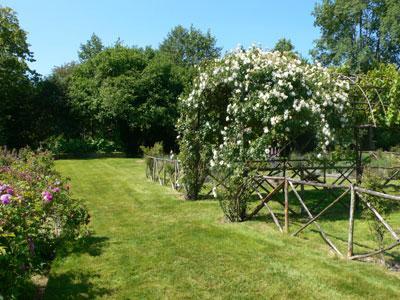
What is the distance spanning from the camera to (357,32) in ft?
114

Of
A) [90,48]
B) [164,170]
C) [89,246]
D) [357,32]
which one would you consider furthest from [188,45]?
[89,246]

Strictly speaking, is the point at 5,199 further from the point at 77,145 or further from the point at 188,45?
the point at 188,45

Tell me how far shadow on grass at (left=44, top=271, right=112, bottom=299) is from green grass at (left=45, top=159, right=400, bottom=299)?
1 cm

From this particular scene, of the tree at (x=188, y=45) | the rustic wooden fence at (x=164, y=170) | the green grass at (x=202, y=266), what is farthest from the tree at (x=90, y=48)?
the green grass at (x=202, y=266)

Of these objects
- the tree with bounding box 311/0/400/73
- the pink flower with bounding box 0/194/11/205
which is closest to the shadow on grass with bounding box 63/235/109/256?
the pink flower with bounding box 0/194/11/205

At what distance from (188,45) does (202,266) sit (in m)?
50.5

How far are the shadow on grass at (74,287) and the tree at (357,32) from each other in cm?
3066

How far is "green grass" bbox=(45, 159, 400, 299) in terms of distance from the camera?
17.6 ft

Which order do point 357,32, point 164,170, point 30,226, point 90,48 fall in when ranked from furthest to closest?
point 90,48, point 357,32, point 164,170, point 30,226

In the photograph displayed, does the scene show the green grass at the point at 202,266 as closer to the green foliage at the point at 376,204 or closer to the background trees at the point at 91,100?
the green foliage at the point at 376,204

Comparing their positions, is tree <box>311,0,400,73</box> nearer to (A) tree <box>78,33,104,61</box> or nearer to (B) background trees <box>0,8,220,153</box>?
(B) background trees <box>0,8,220,153</box>

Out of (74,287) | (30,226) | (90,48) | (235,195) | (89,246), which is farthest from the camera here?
(90,48)

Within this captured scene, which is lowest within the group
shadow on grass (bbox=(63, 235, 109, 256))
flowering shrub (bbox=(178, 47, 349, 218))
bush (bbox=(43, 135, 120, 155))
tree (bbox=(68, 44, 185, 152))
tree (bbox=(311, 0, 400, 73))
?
shadow on grass (bbox=(63, 235, 109, 256))

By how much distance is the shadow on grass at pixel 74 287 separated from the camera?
5.25 metres
